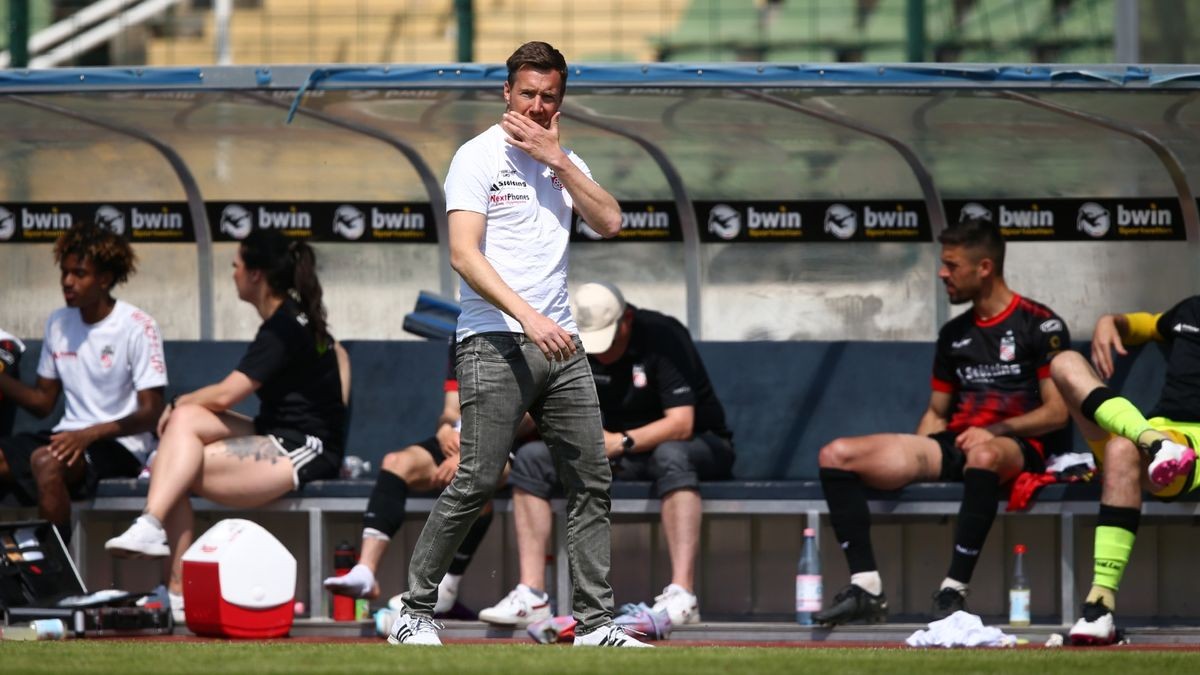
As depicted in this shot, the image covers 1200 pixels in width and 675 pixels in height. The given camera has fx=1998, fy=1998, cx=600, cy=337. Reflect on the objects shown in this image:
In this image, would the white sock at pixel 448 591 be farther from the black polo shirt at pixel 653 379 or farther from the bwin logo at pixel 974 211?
the bwin logo at pixel 974 211

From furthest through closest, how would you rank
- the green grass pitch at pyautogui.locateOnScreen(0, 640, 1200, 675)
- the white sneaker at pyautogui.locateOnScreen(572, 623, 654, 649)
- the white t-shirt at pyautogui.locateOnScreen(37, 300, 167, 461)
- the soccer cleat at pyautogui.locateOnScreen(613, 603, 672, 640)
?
the white t-shirt at pyautogui.locateOnScreen(37, 300, 167, 461) → the soccer cleat at pyautogui.locateOnScreen(613, 603, 672, 640) → the white sneaker at pyautogui.locateOnScreen(572, 623, 654, 649) → the green grass pitch at pyautogui.locateOnScreen(0, 640, 1200, 675)

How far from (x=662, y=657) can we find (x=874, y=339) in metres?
3.80

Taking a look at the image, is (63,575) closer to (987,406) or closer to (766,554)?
(766,554)

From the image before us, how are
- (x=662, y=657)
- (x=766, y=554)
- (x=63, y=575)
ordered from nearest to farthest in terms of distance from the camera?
(x=662, y=657), (x=63, y=575), (x=766, y=554)

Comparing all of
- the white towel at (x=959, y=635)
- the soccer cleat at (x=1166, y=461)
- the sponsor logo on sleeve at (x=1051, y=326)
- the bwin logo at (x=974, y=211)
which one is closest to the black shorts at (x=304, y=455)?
the white towel at (x=959, y=635)

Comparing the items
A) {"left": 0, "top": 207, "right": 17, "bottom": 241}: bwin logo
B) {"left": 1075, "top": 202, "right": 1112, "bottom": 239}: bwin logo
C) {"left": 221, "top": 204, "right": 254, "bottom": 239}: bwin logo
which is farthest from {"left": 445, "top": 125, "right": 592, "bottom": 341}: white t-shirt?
{"left": 0, "top": 207, "right": 17, "bottom": 241}: bwin logo

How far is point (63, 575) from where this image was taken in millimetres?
7469

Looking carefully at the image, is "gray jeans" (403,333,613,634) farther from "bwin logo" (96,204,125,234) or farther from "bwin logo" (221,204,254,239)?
"bwin logo" (96,204,125,234)

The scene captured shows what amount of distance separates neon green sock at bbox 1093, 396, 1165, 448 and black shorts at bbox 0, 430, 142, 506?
3.81 meters

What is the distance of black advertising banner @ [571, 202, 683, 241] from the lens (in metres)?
8.88

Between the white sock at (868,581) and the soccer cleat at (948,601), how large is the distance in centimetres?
22

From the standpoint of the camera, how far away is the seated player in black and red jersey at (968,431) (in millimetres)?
7188

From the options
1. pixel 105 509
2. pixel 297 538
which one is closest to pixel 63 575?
pixel 105 509

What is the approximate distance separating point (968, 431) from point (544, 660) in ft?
9.07
